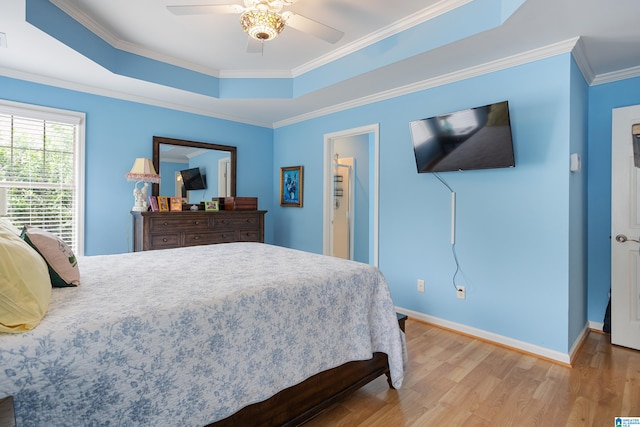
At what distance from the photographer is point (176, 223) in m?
3.61

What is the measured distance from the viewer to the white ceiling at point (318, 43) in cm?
215

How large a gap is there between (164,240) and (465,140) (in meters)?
3.13

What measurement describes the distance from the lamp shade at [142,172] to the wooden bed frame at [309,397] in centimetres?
287

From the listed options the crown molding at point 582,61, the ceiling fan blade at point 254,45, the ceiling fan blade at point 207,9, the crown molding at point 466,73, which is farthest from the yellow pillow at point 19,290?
the crown molding at point 582,61

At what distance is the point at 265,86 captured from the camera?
368 cm

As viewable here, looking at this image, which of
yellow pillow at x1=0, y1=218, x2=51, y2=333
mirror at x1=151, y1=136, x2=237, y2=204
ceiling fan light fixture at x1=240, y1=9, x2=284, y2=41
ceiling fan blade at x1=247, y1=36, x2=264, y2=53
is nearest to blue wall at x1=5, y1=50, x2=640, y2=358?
mirror at x1=151, y1=136, x2=237, y2=204

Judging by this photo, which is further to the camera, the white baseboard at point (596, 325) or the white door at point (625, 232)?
the white baseboard at point (596, 325)

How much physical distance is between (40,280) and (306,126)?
374cm

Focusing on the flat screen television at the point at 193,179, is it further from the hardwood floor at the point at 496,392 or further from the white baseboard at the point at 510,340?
the hardwood floor at the point at 496,392

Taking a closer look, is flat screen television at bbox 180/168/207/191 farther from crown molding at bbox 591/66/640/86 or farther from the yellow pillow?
crown molding at bbox 591/66/640/86

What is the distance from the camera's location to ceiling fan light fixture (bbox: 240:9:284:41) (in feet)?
6.34

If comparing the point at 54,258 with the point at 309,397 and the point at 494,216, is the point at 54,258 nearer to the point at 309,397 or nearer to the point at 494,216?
the point at 309,397

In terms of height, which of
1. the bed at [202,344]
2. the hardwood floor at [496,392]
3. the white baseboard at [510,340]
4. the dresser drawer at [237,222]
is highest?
the dresser drawer at [237,222]

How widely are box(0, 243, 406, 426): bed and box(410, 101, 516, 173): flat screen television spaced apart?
146 cm
